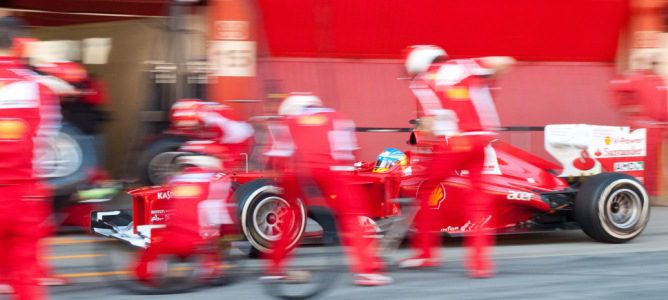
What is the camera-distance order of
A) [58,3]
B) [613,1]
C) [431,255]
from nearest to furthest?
1. [431,255]
2. [58,3]
3. [613,1]

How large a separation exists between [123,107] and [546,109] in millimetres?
5888

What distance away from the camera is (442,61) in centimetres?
702

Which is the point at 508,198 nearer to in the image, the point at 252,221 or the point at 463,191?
the point at 463,191

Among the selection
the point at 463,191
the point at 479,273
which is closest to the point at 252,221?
the point at 463,191

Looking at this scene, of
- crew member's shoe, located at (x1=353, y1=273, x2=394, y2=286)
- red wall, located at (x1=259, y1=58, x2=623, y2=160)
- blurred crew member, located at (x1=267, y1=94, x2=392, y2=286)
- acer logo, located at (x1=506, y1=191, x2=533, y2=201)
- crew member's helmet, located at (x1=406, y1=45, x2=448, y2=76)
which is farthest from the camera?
red wall, located at (x1=259, y1=58, x2=623, y2=160)

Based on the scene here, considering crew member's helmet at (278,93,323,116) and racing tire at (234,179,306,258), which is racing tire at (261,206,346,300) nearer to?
racing tire at (234,179,306,258)

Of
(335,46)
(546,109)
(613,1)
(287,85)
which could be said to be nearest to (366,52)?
(335,46)

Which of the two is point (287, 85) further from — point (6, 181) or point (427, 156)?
point (6, 181)

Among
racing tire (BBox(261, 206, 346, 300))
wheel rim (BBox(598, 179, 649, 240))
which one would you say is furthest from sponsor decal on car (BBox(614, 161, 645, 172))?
racing tire (BBox(261, 206, 346, 300))

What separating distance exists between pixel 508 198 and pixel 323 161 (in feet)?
7.73

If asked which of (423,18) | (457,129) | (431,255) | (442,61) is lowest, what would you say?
(431,255)

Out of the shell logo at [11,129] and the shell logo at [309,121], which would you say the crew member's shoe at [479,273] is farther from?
the shell logo at [11,129]

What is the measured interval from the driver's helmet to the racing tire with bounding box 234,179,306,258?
3.50 feet

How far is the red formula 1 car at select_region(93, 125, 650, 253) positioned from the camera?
759cm
